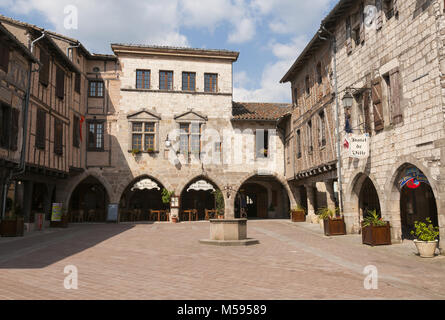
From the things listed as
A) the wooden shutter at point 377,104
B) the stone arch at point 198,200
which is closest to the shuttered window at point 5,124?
the wooden shutter at point 377,104

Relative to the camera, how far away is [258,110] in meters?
22.5

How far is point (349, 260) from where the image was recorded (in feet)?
25.6

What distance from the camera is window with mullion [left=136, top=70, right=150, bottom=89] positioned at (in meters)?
20.8

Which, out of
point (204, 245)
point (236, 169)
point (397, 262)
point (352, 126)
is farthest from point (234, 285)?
point (236, 169)

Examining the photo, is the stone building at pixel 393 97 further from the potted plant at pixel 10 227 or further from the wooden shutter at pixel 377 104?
the potted plant at pixel 10 227

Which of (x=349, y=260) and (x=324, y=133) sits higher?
(x=324, y=133)

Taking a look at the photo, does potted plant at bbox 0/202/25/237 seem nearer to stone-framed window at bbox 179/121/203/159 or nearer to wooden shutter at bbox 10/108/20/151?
wooden shutter at bbox 10/108/20/151

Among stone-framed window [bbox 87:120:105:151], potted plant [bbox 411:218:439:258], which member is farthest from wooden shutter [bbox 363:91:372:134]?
stone-framed window [bbox 87:120:105:151]

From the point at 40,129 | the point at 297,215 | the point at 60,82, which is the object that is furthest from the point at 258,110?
the point at 40,129

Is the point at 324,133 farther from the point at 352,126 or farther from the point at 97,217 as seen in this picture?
the point at 97,217

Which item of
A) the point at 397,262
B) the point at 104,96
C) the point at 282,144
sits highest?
the point at 104,96

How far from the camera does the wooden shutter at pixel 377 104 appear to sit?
35.0 ft
